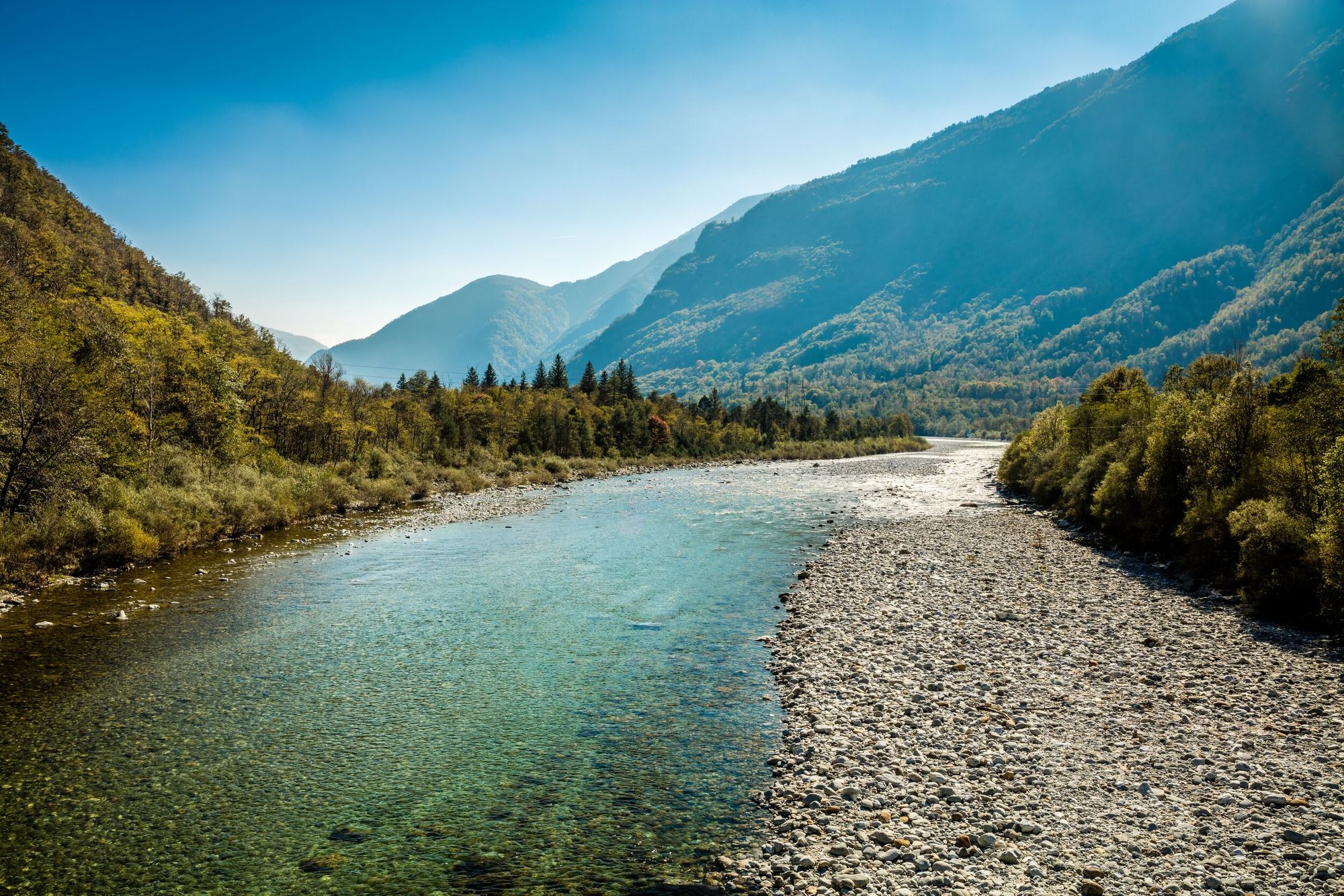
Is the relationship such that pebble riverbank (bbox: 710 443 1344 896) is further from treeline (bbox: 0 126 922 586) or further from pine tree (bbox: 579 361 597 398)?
pine tree (bbox: 579 361 597 398)

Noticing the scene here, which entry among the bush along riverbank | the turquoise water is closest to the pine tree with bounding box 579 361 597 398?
the bush along riverbank

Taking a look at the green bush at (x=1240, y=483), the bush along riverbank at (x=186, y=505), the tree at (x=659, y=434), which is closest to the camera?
the green bush at (x=1240, y=483)

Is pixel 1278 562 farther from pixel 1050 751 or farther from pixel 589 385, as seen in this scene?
pixel 589 385

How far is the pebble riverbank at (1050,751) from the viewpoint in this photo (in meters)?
7.20

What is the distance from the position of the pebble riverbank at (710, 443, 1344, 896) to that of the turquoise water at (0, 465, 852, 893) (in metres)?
1.15

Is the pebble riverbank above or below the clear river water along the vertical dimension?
below

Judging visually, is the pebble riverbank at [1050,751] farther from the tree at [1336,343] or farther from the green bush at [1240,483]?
the tree at [1336,343]

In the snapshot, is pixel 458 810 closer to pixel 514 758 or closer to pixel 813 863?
pixel 514 758

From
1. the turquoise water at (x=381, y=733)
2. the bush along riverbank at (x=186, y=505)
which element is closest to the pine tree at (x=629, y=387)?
the bush along riverbank at (x=186, y=505)

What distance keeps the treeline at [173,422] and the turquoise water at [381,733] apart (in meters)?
3.97

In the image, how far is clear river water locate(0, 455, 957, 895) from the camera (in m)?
7.76

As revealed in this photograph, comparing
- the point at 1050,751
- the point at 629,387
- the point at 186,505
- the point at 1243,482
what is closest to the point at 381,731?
the point at 1050,751

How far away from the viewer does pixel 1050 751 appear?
9758mm

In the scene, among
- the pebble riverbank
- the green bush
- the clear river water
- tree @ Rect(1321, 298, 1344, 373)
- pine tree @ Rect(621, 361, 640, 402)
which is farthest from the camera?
pine tree @ Rect(621, 361, 640, 402)
